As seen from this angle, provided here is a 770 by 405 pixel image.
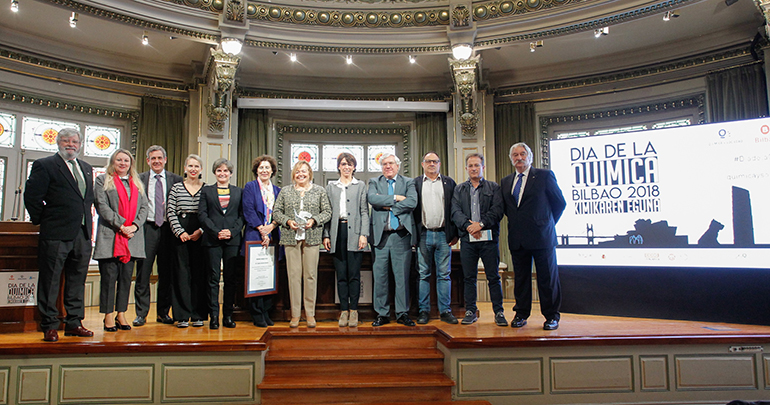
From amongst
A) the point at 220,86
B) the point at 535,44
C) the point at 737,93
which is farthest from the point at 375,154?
the point at 737,93

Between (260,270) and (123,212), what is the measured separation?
1.09m

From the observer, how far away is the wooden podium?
146 inches

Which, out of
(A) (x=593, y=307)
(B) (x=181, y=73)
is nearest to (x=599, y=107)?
(A) (x=593, y=307)

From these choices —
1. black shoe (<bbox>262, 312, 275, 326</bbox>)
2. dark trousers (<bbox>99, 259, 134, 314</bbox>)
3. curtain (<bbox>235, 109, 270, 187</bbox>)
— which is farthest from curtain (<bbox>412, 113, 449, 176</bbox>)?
dark trousers (<bbox>99, 259, 134, 314</bbox>)

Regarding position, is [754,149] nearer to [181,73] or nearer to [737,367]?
[737,367]

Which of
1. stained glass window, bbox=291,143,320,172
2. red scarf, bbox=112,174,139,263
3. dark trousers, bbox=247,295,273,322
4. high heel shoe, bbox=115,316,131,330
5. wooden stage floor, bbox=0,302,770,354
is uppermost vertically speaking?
stained glass window, bbox=291,143,320,172

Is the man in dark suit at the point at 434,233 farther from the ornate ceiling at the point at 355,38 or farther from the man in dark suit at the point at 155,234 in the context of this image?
the ornate ceiling at the point at 355,38

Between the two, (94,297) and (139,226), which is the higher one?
(139,226)

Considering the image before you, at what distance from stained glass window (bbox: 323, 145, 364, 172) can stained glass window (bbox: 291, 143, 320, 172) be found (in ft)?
0.45

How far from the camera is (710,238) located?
4.23 m

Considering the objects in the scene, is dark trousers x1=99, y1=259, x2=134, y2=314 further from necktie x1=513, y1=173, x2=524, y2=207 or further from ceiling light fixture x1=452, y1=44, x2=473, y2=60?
ceiling light fixture x1=452, y1=44, x2=473, y2=60

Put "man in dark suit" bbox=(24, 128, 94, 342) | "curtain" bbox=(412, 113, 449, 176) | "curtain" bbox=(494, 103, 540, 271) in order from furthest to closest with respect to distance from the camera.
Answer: "curtain" bbox=(412, 113, 449, 176), "curtain" bbox=(494, 103, 540, 271), "man in dark suit" bbox=(24, 128, 94, 342)

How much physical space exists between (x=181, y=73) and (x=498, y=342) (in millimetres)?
5723

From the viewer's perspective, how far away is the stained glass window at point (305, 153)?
727 cm
